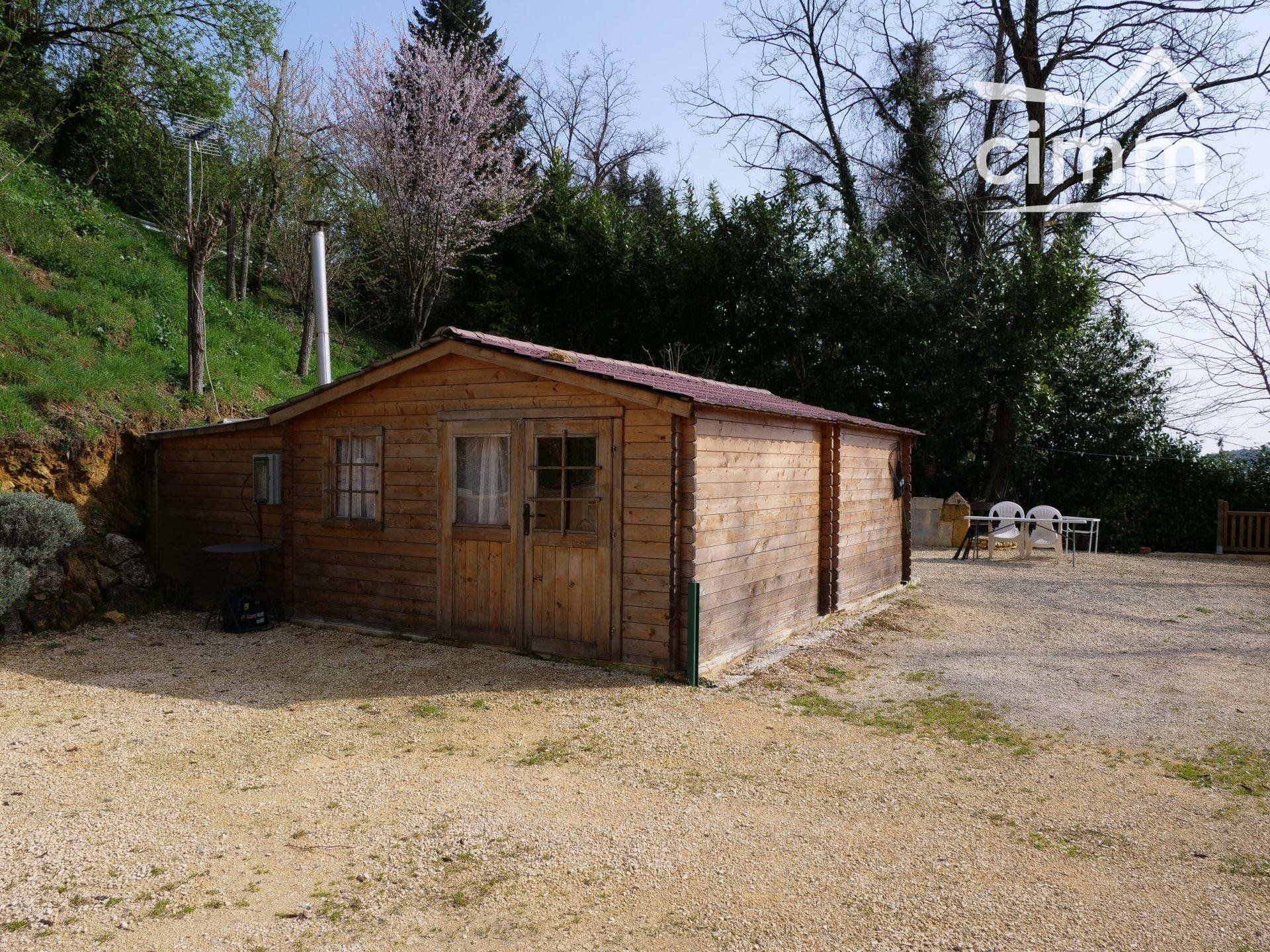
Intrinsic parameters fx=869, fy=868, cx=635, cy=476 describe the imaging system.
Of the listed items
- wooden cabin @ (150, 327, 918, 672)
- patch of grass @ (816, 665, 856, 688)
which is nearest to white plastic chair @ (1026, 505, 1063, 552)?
wooden cabin @ (150, 327, 918, 672)

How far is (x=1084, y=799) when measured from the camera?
4.40 metres

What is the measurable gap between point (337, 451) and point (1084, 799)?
684cm

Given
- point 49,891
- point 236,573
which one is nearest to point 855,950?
point 49,891

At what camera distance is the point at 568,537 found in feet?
23.1

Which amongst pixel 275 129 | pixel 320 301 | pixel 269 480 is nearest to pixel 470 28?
pixel 275 129

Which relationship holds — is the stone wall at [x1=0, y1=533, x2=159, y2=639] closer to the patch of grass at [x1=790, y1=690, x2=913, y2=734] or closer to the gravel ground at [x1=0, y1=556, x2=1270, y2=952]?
the gravel ground at [x1=0, y1=556, x2=1270, y2=952]

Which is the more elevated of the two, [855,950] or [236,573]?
[236,573]

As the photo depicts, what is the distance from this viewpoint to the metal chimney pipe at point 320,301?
36.2 ft

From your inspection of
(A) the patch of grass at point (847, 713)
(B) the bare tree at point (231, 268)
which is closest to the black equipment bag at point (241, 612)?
(A) the patch of grass at point (847, 713)

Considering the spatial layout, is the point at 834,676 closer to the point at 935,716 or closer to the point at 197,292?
the point at 935,716

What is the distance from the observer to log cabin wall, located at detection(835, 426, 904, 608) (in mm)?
9664

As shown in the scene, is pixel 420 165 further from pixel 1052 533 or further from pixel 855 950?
pixel 855 950

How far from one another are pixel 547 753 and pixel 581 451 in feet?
8.82

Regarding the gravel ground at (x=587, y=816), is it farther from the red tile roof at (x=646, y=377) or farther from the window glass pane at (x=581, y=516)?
the red tile roof at (x=646, y=377)
